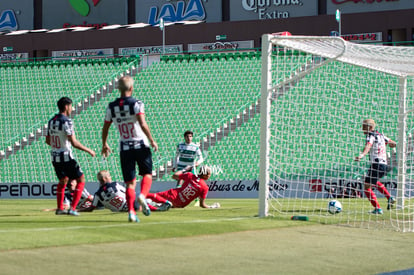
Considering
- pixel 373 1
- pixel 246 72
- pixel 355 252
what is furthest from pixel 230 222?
pixel 373 1

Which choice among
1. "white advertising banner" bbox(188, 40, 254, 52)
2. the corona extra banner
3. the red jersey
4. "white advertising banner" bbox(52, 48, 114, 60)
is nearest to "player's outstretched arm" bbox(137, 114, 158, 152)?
the red jersey

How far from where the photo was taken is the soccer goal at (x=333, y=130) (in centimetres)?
1221

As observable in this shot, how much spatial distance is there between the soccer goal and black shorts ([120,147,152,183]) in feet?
7.20

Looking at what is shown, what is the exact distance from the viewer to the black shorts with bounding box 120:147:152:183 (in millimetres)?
10562

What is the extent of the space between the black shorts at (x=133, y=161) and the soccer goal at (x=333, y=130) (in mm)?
2195

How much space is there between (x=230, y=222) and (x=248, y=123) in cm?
1766

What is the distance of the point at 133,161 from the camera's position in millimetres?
10625

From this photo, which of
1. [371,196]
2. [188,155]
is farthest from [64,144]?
[371,196]

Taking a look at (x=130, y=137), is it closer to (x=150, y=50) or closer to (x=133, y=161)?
(x=133, y=161)

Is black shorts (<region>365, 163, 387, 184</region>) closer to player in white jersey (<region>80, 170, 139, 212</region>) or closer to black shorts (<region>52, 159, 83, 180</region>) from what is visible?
player in white jersey (<region>80, 170, 139, 212</region>)

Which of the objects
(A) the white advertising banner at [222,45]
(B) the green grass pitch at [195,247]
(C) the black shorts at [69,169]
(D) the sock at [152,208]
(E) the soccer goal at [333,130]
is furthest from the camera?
(A) the white advertising banner at [222,45]

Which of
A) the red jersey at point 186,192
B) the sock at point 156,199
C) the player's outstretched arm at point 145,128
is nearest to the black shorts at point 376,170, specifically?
the red jersey at point 186,192

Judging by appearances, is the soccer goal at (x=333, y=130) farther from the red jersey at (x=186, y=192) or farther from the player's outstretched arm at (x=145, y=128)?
the player's outstretched arm at (x=145, y=128)

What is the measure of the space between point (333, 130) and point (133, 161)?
1305 cm
